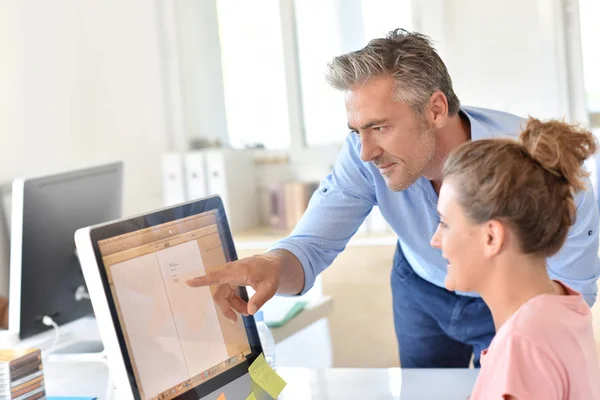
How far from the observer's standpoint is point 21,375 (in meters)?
1.48

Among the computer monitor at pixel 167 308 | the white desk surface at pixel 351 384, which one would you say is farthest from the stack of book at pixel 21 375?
the computer monitor at pixel 167 308

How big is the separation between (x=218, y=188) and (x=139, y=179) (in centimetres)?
49

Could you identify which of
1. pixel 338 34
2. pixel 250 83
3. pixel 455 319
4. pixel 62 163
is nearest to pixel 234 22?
pixel 250 83

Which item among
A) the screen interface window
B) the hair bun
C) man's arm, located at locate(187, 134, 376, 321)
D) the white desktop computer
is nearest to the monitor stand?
the white desktop computer

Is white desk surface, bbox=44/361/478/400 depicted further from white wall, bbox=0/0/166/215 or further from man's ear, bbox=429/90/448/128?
white wall, bbox=0/0/166/215

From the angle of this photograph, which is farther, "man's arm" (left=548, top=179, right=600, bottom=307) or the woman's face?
"man's arm" (left=548, top=179, right=600, bottom=307)

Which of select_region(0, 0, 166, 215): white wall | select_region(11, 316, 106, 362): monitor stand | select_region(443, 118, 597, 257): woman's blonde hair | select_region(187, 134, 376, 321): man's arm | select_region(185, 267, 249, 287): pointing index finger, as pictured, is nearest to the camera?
select_region(443, 118, 597, 257): woman's blonde hair

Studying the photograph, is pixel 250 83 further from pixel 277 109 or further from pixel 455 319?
pixel 455 319

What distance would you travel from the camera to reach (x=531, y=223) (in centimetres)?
115

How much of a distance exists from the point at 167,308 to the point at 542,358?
1.89 feet

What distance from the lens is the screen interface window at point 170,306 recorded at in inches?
47.5

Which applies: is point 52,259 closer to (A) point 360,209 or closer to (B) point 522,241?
(A) point 360,209

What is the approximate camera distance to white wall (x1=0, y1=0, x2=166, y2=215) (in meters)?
3.51

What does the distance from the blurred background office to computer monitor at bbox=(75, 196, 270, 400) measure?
1.63 m
